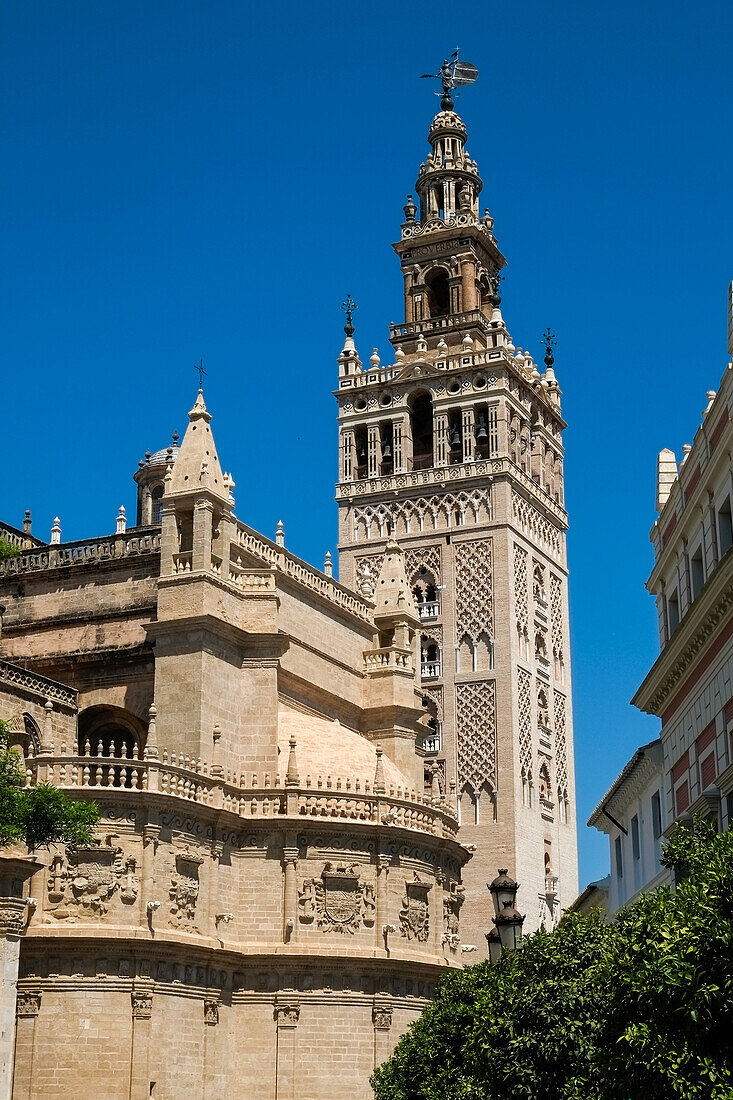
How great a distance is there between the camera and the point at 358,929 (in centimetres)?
3734

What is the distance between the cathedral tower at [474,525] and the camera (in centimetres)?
5912

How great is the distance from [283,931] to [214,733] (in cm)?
506

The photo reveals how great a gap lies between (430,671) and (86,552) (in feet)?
69.5

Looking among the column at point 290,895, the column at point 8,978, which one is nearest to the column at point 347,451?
the column at point 290,895

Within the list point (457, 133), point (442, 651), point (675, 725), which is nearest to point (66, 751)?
point (675, 725)

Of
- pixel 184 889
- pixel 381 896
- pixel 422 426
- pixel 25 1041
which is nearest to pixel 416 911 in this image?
pixel 381 896

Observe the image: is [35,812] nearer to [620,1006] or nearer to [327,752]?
[620,1006]

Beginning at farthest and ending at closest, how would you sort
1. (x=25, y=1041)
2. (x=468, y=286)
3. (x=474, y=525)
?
(x=468, y=286) → (x=474, y=525) → (x=25, y=1041)

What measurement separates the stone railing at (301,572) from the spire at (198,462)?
1852 millimetres

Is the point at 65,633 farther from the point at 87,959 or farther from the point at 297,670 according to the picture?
the point at 87,959

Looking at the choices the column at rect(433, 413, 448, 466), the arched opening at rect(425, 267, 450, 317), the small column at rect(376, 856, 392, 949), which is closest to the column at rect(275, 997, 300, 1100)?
the small column at rect(376, 856, 392, 949)

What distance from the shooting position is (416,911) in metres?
38.7

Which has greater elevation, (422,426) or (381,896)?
(422,426)

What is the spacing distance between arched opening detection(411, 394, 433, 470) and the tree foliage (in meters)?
40.1
